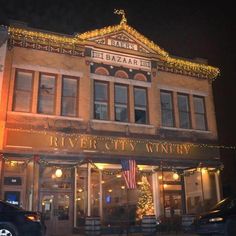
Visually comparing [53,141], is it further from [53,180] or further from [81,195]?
[81,195]

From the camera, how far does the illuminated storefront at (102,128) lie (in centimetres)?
1744

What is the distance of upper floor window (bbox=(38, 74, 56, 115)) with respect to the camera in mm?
18422

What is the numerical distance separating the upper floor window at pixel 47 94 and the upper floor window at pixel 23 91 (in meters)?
0.56

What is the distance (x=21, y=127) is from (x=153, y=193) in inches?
327

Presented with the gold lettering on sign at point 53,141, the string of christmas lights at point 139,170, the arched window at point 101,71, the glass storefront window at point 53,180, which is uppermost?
the arched window at point 101,71

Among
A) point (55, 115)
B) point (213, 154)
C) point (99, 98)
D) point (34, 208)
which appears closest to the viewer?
point (34, 208)

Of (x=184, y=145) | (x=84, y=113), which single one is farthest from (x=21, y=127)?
(x=184, y=145)

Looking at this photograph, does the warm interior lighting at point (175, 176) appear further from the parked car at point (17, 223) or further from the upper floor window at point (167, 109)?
the parked car at point (17, 223)

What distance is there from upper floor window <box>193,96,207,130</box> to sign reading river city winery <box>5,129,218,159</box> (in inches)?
65.8

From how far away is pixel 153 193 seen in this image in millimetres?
20156

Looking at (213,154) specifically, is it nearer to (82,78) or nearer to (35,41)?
(82,78)

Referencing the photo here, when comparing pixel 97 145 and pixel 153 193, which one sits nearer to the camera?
pixel 97 145

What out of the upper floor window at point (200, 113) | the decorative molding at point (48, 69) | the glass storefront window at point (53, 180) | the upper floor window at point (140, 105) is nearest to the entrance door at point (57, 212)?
the glass storefront window at point (53, 180)

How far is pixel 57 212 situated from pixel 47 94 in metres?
6.13
